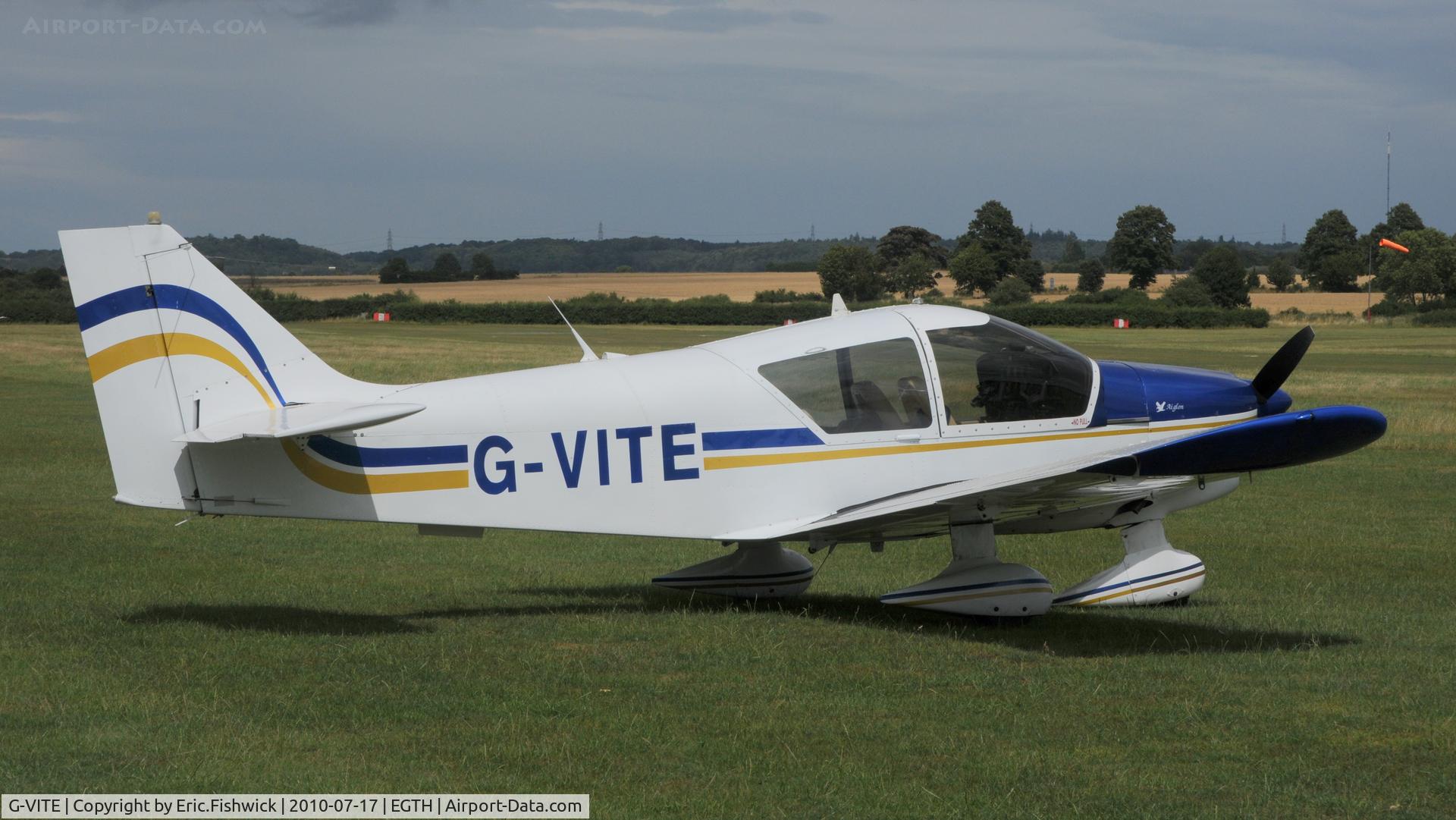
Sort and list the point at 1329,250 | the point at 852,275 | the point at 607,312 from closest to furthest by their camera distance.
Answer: the point at 607,312 → the point at 852,275 → the point at 1329,250

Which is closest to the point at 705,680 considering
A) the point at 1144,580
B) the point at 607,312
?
the point at 1144,580

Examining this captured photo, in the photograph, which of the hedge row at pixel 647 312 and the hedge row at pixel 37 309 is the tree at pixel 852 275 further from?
the hedge row at pixel 37 309

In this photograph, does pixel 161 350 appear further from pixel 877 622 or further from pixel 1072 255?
pixel 1072 255

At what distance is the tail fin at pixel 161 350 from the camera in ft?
26.1

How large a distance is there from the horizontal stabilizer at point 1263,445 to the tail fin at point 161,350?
480cm

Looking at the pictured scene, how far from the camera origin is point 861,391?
8648 millimetres

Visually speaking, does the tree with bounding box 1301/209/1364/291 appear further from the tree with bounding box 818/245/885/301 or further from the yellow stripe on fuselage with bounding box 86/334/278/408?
the yellow stripe on fuselage with bounding box 86/334/278/408

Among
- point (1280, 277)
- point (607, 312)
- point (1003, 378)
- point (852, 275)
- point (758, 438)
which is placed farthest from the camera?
point (1280, 277)

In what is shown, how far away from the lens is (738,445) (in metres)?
8.57

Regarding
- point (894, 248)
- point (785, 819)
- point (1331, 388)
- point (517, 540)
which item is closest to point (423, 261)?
point (894, 248)

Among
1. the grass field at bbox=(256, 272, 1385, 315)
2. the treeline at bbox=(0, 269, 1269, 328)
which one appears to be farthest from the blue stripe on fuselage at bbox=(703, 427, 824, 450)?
the grass field at bbox=(256, 272, 1385, 315)

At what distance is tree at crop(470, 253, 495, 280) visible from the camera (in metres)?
121

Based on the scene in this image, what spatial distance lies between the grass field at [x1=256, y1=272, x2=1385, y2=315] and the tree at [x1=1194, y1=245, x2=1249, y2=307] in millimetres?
1859

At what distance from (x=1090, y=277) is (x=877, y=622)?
10828 centimetres
